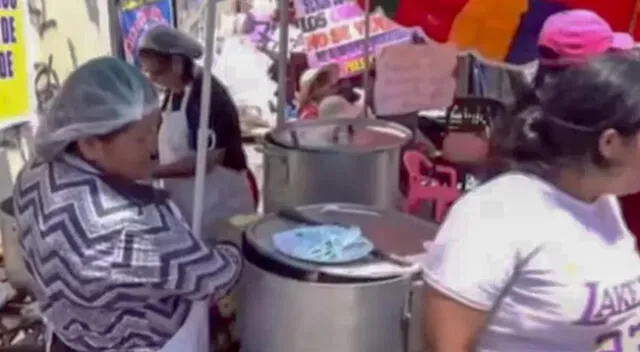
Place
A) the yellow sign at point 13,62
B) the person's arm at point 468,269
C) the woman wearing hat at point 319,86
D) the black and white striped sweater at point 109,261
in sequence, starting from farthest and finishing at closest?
the woman wearing hat at point 319,86 < the yellow sign at point 13,62 < the black and white striped sweater at point 109,261 < the person's arm at point 468,269

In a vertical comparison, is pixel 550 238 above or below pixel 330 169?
above

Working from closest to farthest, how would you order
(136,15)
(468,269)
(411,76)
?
(468,269) → (411,76) → (136,15)

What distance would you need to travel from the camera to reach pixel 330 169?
2377 mm

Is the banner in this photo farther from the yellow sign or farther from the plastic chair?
the plastic chair

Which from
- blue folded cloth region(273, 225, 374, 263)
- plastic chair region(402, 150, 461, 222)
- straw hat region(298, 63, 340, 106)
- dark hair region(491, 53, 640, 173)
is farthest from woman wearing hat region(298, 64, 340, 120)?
dark hair region(491, 53, 640, 173)

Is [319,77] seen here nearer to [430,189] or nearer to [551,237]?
[430,189]

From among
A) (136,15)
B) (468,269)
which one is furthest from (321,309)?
(136,15)

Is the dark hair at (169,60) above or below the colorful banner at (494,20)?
below

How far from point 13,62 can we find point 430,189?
2361 millimetres

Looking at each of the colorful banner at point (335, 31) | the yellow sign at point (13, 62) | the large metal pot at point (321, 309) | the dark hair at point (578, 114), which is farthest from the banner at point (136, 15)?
the dark hair at point (578, 114)

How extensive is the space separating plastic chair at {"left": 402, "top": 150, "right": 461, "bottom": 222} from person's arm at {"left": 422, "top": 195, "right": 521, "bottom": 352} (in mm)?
1363

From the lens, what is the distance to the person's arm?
4.38ft

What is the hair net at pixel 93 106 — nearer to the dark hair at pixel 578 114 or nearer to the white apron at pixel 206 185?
the white apron at pixel 206 185

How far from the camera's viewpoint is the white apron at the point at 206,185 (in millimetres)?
2367
